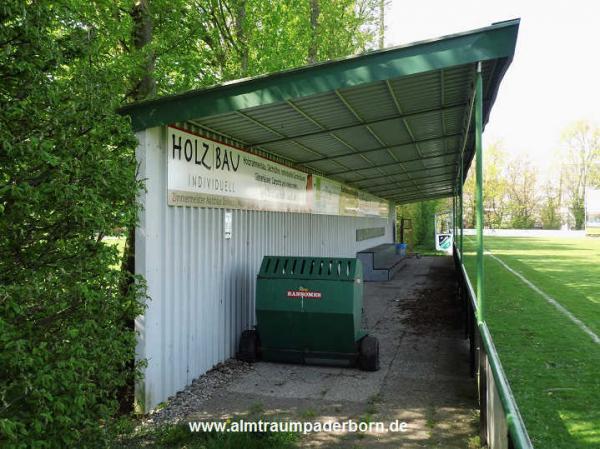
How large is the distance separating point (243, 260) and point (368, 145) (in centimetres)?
361

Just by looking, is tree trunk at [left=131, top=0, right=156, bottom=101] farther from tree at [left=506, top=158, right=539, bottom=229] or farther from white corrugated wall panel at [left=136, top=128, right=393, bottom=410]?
tree at [left=506, top=158, right=539, bottom=229]

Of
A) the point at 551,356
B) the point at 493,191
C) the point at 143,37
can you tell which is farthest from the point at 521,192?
the point at 143,37

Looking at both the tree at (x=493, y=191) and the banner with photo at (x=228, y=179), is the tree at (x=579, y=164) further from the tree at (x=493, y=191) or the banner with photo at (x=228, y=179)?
the banner with photo at (x=228, y=179)

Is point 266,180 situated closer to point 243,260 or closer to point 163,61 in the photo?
point 243,260

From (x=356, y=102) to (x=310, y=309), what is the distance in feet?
9.30

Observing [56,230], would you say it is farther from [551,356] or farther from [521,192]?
[521,192]

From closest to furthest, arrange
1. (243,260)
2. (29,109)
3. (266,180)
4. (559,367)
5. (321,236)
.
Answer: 1. (29,109)
2. (559,367)
3. (243,260)
4. (266,180)
5. (321,236)

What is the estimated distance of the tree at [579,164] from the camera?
2798 inches

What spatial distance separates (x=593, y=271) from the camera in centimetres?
2014

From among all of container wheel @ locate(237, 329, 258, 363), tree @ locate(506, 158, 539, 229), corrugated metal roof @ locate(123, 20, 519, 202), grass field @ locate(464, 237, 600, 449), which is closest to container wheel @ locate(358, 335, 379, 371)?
container wheel @ locate(237, 329, 258, 363)

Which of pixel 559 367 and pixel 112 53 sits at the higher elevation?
pixel 112 53

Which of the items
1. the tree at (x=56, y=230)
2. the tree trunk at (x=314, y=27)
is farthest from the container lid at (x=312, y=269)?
the tree trunk at (x=314, y=27)

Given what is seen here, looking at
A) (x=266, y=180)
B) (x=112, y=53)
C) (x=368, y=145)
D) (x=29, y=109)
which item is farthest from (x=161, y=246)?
(x=112, y=53)

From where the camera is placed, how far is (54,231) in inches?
141
